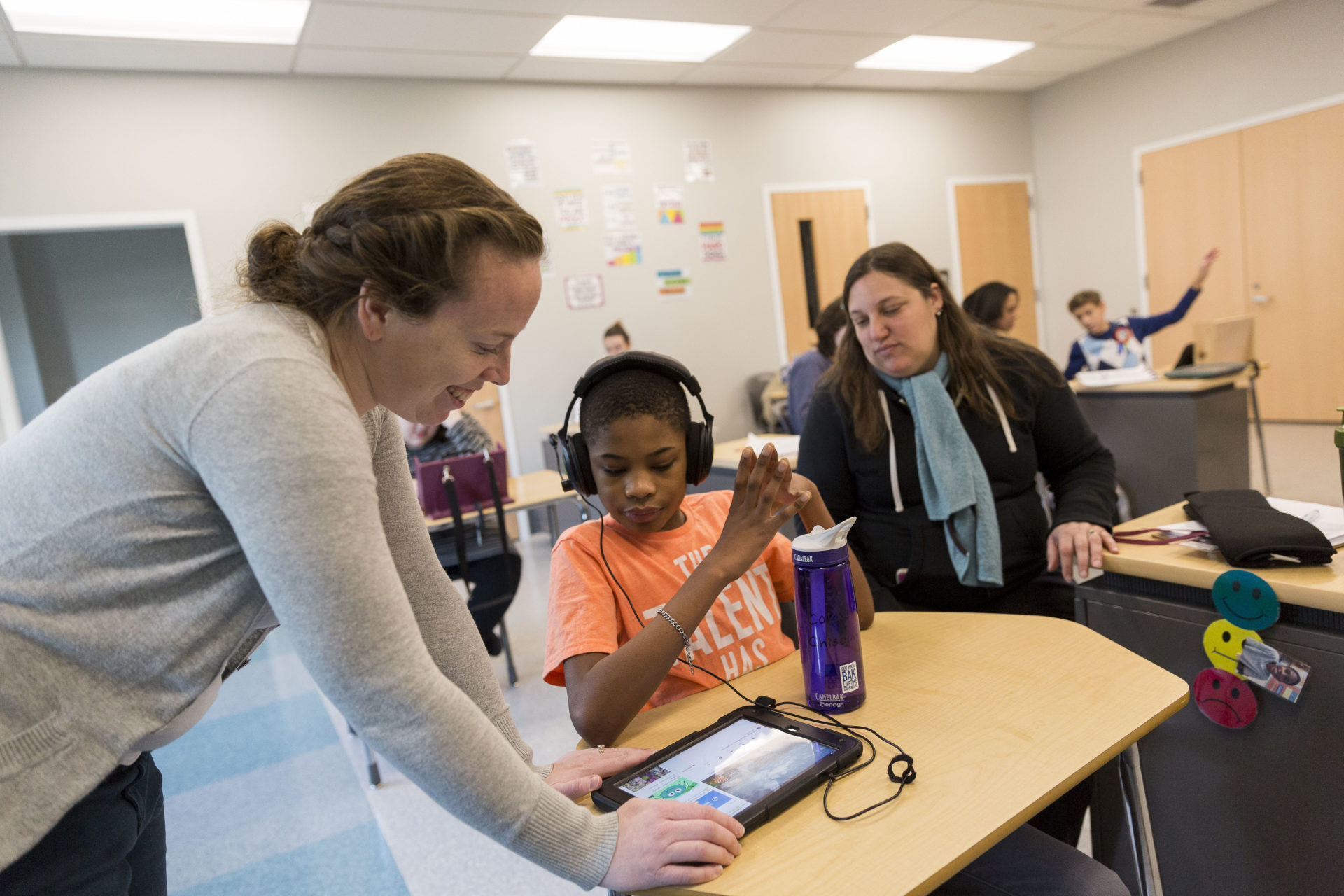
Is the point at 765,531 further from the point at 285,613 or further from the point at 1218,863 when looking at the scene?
the point at 1218,863

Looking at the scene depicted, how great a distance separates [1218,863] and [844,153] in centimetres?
571

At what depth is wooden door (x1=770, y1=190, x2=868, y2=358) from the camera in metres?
6.04

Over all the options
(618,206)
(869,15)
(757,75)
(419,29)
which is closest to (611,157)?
(618,206)

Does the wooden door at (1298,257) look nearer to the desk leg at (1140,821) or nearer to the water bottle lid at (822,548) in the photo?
the desk leg at (1140,821)

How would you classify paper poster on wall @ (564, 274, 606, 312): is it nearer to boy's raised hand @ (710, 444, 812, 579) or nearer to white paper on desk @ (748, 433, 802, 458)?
white paper on desk @ (748, 433, 802, 458)

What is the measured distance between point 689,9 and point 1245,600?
401cm

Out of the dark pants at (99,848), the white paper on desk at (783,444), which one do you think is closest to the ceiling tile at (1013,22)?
the white paper on desk at (783,444)

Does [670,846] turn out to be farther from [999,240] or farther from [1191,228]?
[999,240]

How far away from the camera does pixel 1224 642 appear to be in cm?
129

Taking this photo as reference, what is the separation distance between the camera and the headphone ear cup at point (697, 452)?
1245 mm

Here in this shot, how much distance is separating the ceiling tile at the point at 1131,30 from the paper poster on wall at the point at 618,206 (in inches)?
125

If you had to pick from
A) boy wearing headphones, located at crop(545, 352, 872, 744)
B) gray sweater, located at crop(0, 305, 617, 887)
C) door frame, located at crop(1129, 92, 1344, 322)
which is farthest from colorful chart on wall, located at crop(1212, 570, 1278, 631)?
door frame, located at crop(1129, 92, 1344, 322)

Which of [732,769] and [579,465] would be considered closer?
[732,769]

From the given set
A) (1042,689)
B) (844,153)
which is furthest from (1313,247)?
(1042,689)
